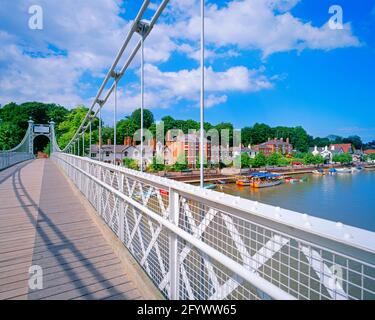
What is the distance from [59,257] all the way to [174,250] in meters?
1.72

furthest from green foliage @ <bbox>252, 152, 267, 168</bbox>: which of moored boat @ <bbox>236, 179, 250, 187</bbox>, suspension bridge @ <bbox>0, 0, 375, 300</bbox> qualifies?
suspension bridge @ <bbox>0, 0, 375, 300</bbox>

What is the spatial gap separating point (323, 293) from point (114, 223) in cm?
321

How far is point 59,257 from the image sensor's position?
2.94 meters

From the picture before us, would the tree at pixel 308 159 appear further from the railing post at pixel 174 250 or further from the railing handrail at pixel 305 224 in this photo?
the railing handrail at pixel 305 224

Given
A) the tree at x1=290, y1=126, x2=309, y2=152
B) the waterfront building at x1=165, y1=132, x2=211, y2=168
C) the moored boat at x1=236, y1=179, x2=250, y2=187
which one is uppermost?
the tree at x1=290, y1=126, x2=309, y2=152

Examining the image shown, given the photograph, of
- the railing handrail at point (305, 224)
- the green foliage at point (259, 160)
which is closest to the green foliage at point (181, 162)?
the railing handrail at point (305, 224)

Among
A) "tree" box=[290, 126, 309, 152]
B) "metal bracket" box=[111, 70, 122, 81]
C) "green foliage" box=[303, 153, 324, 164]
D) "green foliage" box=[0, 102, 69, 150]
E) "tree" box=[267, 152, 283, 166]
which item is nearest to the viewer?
"metal bracket" box=[111, 70, 122, 81]

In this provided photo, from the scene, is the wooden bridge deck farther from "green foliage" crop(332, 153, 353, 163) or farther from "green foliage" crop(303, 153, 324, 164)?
"green foliage" crop(332, 153, 353, 163)

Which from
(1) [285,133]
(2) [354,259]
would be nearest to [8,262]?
(2) [354,259]

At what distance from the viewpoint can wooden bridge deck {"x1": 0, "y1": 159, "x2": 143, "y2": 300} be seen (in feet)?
7.43

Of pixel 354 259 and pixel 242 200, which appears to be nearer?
pixel 354 259

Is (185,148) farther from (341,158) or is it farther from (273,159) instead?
(341,158)

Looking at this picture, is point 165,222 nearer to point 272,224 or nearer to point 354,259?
point 272,224
